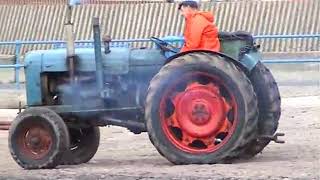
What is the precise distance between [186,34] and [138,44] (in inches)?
391

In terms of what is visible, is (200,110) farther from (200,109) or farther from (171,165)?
(171,165)

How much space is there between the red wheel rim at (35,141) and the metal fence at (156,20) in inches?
415

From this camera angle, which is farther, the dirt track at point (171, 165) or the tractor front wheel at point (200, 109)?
the tractor front wheel at point (200, 109)

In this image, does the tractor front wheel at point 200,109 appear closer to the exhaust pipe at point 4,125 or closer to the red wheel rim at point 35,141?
the red wheel rim at point 35,141

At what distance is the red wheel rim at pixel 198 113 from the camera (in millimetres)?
8398

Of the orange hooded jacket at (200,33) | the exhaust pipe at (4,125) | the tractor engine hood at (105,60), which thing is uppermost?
the orange hooded jacket at (200,33)

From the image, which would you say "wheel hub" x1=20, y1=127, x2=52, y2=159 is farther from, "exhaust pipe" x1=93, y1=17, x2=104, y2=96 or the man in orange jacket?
the man in orange jacket

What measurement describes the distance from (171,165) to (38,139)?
59.5 inches

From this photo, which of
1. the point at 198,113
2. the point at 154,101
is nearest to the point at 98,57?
the point at 154,101

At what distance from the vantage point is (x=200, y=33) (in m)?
8.53

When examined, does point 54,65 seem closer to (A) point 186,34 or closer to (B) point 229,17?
(A) point 186,34

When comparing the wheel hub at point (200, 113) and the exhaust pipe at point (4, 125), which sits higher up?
the wheel hub at point (200, 113)

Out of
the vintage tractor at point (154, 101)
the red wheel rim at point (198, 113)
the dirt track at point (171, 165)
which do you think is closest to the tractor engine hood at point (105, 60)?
the vintage tractor at point (154, 101)

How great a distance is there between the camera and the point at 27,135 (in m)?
8.84
